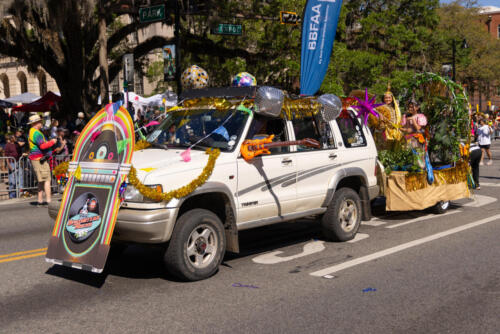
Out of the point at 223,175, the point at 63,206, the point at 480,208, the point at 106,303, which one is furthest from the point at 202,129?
the point at 480,208

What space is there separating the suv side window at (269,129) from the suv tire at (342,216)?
1192mm

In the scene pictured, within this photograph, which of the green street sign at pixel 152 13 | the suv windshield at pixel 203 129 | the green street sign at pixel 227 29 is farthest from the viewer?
the green street sign at pixel 227 29

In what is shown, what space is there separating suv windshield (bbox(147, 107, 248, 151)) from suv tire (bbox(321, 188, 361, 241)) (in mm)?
1913

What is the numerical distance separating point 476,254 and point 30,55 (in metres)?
18.4

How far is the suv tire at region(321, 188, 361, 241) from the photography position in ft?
24.1

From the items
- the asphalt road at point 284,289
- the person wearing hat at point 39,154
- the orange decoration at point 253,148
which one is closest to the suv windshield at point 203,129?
the orange decoration at point 253,148

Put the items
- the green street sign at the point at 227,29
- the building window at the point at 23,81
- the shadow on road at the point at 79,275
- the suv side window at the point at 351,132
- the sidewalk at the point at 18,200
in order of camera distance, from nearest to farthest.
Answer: the shadow on road at the point at 79,275, the suv side window at the point at 351,132, the sidewalk at the point at 18,200, the green street sign at the point at 227,29, the building window at the point at 23,81

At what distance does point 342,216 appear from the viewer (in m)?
7.54

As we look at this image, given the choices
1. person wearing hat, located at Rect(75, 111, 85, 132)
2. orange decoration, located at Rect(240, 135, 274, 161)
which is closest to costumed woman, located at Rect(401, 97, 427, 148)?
orange decoration, located at Rect(240, 135, 274, 161)

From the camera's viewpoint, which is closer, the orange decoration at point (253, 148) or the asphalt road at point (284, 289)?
the asphalt road at point (284, 289)

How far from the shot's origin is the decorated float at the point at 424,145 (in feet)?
29.3

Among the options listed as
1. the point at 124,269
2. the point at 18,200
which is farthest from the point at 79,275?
the point at 18,200

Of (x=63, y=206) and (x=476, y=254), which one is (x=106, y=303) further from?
(x=476, y=254)

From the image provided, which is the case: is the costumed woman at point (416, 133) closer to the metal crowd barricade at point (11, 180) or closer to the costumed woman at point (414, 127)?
the costumed woman at point (414, 127)
